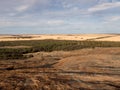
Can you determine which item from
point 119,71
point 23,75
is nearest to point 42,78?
point 23,75

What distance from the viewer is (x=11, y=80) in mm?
18031

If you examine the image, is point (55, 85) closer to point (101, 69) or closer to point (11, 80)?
point (11, 80)

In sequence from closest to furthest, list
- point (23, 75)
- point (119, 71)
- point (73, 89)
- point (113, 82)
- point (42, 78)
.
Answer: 1. point (73, 89)
2. point (113, 82)
3. point (42, 78)
4. point (23, 75)
5. point (119, 71)

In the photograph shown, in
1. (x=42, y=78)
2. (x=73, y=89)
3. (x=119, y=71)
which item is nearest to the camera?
(x=73, y=89)

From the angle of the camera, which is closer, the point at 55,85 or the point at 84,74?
the point at 55,85

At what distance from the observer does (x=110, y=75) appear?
19.7 m

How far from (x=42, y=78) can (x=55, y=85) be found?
2.46 metres

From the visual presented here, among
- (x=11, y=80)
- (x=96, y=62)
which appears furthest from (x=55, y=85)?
(x=96, y=62)

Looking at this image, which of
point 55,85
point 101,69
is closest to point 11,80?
point 55,85

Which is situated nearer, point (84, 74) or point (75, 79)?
point (75, 79)

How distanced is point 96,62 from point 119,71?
5498 millimetres

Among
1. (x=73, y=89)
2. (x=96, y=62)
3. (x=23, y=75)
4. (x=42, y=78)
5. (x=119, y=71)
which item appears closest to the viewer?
(x=73, y=89)

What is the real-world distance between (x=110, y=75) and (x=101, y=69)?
283 centimetres

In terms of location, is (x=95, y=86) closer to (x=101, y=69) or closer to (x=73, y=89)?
(x=73, y=89)
